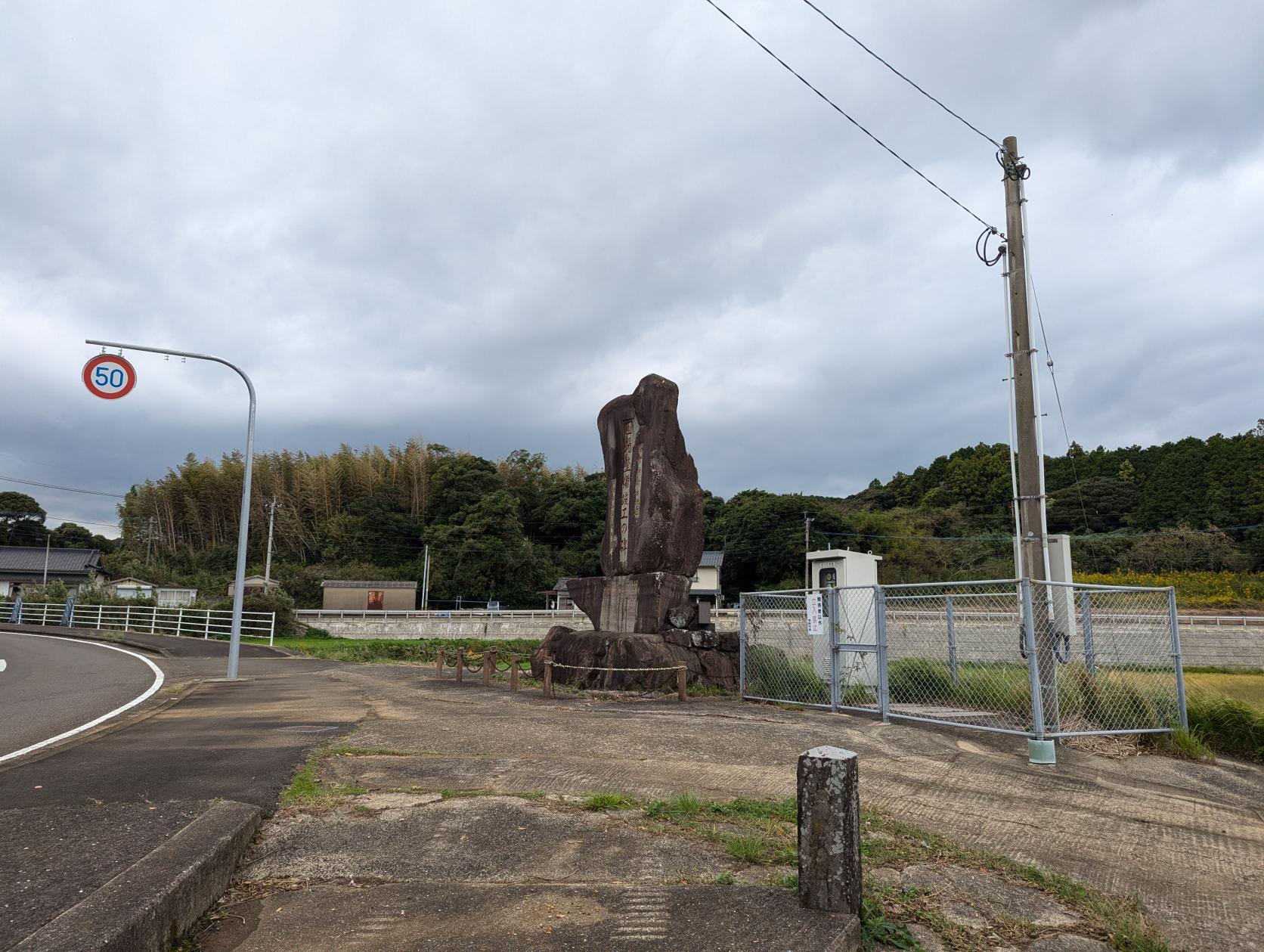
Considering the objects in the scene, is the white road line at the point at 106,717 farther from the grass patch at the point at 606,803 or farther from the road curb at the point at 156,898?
the grass patch at the point at 606,803

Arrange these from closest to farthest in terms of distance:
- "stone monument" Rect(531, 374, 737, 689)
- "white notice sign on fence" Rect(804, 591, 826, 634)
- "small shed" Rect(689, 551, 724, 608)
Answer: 1. "white notice sign on fence" Rect(804, 591, 826, 634)
2. "stone monument" Rect(531, 374, 737, 689)
3. "small shed" Rect(689, 551, 724, 608)

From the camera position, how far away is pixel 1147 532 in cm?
4659

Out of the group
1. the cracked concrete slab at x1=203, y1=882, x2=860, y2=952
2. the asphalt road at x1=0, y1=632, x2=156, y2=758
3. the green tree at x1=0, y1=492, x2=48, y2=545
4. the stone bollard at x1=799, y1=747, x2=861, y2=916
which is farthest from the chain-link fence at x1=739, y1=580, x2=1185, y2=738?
the green tree at x1=0, y1=492, x2=48, y2=545

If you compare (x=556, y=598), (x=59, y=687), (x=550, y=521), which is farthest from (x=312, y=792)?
(x=550, y=521)

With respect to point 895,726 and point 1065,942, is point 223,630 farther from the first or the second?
point 1065,942

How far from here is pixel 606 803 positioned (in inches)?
193

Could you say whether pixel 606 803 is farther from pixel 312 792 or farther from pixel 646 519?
pixel 646 519

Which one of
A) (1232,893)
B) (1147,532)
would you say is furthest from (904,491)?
(1232,893)

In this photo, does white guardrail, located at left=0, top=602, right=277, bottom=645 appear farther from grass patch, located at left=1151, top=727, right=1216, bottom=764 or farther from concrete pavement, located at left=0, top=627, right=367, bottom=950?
grass patch, located at left=1151, top=727, right=1216, bottom=764

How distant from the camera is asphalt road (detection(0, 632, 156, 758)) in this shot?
809cm

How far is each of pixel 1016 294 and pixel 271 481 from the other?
53.3m

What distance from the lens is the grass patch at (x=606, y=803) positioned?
486 centimetres

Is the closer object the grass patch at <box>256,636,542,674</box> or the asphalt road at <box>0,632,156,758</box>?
the asphalt road at <box>0,632,156,758</box>

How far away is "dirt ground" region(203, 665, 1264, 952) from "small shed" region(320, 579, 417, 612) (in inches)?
1431
